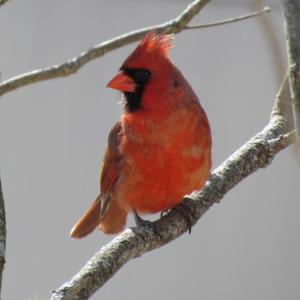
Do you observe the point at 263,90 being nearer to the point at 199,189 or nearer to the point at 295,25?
the point at 199,189

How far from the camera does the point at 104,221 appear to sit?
96.5 inches

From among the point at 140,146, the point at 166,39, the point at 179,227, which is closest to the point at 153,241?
the point at 179,227

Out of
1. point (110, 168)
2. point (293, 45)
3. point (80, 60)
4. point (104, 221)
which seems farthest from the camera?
point (104, 221)

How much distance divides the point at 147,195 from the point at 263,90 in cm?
168

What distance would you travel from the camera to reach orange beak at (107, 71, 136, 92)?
86.9 inches

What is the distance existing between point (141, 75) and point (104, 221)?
0.50m

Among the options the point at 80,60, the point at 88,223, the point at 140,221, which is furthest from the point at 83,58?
the point at 88,223

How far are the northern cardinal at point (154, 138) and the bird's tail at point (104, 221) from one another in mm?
77

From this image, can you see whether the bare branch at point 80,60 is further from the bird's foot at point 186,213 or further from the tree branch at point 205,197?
the bird's foot at point 186,213

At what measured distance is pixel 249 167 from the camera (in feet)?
7.43

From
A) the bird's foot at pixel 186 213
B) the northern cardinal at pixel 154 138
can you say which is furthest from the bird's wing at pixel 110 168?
the bird's foot at pixel 186 213

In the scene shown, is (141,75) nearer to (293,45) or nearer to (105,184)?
(105,184)

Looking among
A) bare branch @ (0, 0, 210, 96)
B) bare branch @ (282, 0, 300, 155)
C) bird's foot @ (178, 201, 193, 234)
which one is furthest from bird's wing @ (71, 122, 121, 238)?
bare branch @ (282, 0, 300, 155)

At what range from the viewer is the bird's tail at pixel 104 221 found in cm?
243
